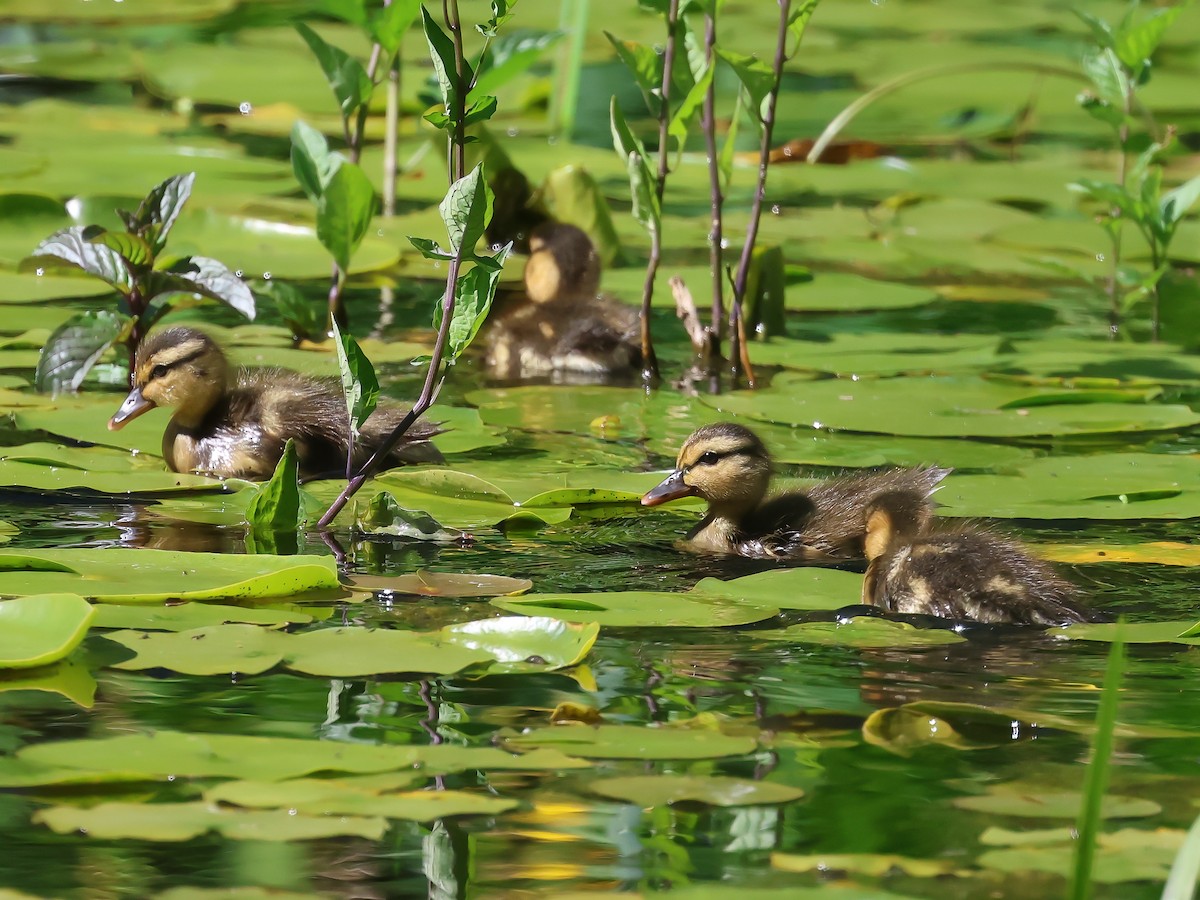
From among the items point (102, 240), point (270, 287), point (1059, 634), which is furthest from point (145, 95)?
point (1059, 634)

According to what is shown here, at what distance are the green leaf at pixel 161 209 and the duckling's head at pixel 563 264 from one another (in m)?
1.77

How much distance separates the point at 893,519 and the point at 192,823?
207 centimetres

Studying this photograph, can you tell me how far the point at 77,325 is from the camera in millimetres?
5066

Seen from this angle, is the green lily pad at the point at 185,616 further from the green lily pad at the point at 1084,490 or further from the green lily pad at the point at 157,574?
the green lily pad at the point at 1084,490

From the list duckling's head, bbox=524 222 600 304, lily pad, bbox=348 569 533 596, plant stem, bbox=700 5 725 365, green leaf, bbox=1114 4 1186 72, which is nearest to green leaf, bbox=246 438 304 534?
lily pad, bbox=348 569 533 596

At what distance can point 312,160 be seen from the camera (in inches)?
220

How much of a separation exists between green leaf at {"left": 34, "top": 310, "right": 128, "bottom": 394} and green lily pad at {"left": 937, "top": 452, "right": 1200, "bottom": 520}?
217 cm

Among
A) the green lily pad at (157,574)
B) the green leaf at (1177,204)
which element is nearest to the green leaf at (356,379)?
the green lily pad at (157,574)

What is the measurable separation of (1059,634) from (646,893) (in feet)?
4.92

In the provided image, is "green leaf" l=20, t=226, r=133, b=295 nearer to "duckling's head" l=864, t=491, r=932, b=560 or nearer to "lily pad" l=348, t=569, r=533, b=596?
"lily pad" l=348, t=569, r=533, b=596

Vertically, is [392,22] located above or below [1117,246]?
above

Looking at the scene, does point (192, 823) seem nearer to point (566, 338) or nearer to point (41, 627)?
point (41, 627)

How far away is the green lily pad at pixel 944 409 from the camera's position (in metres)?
5.28

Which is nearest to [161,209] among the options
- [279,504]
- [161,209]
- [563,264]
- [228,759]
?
[161,209]
